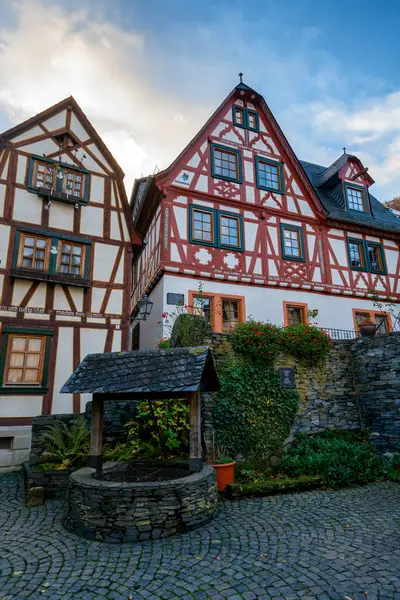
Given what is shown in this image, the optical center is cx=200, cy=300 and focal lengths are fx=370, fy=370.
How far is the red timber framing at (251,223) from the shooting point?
1257 centimetres

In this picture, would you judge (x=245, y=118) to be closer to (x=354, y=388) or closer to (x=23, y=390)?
(x=354, y=388)

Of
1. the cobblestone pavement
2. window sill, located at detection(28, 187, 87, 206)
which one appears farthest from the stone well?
window sill, located at detection(28, 187, 87, 206)

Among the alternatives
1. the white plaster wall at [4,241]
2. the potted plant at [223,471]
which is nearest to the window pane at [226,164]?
the white plaster wall at [4,241]

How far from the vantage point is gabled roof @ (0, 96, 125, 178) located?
10.9 meters

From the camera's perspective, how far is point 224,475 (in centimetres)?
701

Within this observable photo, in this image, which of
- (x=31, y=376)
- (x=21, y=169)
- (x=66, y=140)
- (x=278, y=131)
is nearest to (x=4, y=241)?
(x=21, y=169)

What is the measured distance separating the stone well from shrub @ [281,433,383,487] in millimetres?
3364

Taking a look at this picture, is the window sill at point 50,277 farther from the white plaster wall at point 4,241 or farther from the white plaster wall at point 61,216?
the white plaster wall at point 61,216

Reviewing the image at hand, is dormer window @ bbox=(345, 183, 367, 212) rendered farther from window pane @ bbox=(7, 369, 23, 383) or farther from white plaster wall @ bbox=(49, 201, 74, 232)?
window pane @ bbox=(7, 369, 23, 383)

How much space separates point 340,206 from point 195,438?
542 inches

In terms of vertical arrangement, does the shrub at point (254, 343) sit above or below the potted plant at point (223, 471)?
above

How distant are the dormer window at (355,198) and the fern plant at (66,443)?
46.7ft

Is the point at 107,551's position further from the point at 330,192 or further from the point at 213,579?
the point at 330,192

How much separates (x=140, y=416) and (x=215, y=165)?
9607 mm
